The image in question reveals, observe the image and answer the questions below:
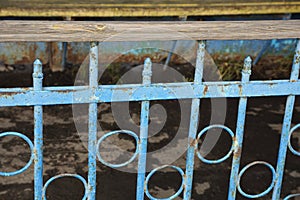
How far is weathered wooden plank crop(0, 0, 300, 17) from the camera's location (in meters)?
3.94

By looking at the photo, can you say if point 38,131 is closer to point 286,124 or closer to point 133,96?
point 133,96

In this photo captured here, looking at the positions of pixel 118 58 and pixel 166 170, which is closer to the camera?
pixel 166 170

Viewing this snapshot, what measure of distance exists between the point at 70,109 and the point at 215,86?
224 centimetres

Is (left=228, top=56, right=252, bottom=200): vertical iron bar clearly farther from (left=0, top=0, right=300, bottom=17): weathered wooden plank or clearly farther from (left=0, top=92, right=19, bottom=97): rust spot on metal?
(left=0, top=0, right=300, bottom=17): weathered wooden plank

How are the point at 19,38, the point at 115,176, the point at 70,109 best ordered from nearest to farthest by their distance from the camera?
1. the point at 19,38
2. the point at 115,176
3. the point at 70,109

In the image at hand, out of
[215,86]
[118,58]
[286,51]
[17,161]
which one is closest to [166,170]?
[17,161]

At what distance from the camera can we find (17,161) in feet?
11.4

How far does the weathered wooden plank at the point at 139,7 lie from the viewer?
3938mm

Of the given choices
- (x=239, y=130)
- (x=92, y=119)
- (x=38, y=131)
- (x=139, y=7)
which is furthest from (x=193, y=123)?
(x=139, y=7)

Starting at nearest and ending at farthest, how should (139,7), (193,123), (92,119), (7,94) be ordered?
(7,94) → (92,119) → (193,123) → (139,7)

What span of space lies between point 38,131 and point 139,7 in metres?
2.13

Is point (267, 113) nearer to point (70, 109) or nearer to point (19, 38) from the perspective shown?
point (70, 109)

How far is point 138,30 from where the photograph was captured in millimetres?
2113

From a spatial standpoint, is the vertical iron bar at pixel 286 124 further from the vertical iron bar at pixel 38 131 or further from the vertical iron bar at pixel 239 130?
the vertical iron bar at pixel 38 131
